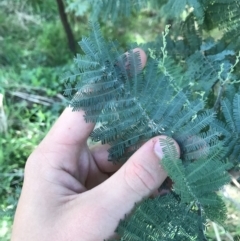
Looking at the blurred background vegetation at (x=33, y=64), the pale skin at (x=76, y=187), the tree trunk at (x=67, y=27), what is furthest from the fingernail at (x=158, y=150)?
the tree trunk at (x=67, y=27)

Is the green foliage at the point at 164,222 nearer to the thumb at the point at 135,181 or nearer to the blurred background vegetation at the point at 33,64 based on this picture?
the thumb at the point at 135,181

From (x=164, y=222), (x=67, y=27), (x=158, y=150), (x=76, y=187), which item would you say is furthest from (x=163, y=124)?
(x=67, y=27)

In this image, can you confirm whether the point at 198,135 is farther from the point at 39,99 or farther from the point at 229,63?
the point at 39,99

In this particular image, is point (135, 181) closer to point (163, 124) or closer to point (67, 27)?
point (163, 124)

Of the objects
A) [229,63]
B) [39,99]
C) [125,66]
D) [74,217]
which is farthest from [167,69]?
[39,99]

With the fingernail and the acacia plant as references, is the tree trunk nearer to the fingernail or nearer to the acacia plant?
the acacia plant

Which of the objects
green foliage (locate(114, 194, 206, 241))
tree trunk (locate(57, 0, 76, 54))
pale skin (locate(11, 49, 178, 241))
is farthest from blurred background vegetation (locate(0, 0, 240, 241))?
green foliage (locate(114, 194, 206, 241))

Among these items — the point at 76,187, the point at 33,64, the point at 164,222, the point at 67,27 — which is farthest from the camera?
the point at 33,64
